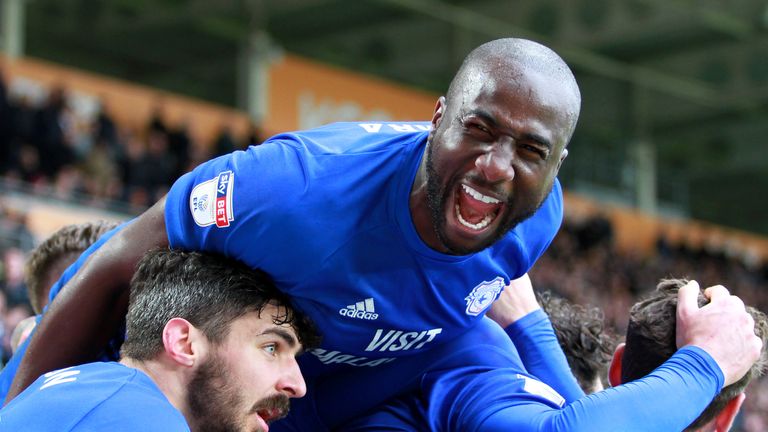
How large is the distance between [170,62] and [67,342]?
21.7 meters

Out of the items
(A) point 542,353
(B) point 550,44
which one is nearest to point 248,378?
(A) point 542,353

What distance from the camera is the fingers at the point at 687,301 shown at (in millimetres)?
3277

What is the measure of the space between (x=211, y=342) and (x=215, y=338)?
0.05 feet

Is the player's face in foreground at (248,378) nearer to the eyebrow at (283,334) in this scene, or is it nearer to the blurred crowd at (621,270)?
the eyebrow at (283,334)

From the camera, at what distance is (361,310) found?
3.19 meters

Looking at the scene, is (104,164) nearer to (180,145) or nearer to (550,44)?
(180,145)

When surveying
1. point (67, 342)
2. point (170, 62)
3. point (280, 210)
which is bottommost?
point (170, 62)

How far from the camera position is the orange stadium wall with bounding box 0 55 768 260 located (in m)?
16.8

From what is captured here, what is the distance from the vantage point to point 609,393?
310cm

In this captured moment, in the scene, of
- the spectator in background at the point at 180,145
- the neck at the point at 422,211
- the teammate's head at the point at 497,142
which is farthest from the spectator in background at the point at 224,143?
the teammate's head at the point at 497,142

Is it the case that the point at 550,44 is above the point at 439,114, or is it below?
below

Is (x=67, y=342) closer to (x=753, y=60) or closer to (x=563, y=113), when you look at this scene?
(x=563, y=113)

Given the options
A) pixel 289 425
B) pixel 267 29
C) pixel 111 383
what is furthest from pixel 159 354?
pixel 267 29

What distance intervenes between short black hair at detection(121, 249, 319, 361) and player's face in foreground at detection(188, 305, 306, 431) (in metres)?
0.03
